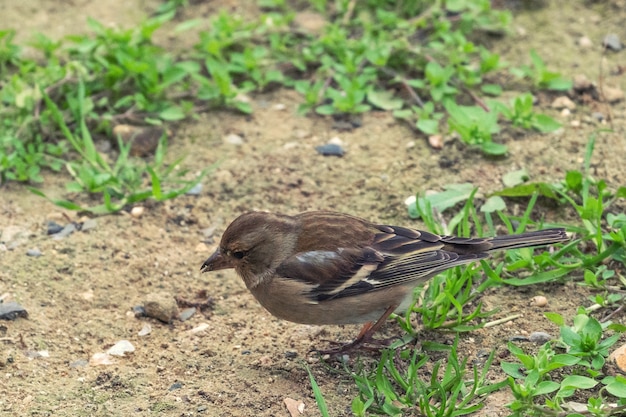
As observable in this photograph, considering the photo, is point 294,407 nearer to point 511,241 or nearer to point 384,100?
point 511,241

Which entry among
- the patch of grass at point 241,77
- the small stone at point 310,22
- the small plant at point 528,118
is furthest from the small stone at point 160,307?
the small stone at point 310,22

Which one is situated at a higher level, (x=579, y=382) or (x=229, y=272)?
(x=579, y=382)

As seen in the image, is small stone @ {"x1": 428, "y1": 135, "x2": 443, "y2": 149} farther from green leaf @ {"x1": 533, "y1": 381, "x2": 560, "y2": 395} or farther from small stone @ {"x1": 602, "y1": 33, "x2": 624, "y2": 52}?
green leaf @ {"x1": 533, "y1": 381, "x2": 560, "y2": 395}

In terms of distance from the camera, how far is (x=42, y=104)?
21.7ft

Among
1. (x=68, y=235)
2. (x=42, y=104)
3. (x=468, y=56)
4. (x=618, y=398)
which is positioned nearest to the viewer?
(x=618, y=398)

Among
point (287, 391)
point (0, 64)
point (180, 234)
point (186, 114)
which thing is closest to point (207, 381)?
point (287, 391)

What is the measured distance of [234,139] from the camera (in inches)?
257

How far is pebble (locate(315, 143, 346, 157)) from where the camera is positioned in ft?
20.7

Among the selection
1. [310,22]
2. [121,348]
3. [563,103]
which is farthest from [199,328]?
[310,22]

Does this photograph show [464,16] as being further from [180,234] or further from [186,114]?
[180,234]

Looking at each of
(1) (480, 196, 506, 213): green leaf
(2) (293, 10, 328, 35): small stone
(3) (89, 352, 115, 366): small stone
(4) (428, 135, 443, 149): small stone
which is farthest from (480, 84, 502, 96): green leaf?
(3) (89, 352, 115, 366): small stone

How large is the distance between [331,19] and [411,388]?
4.32 m

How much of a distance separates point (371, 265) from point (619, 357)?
1334 millimetres

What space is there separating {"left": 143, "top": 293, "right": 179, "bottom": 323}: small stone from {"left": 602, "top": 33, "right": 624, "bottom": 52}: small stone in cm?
433
